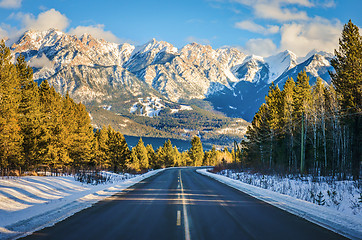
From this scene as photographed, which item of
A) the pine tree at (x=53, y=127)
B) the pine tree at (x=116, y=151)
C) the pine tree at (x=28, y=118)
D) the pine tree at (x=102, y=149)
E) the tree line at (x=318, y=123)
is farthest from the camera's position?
the pine tree at (x=116, y=151)

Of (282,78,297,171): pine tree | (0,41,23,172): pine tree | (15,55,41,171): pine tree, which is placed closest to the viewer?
(0,41,23,172): pine tree

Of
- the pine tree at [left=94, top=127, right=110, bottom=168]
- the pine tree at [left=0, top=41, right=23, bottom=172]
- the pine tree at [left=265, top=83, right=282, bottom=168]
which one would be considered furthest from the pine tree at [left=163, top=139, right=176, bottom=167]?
the pine tree at [left=0, top=41, right=23, bottom=172]

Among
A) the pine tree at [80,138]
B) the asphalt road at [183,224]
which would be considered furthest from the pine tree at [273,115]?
the asphalt road at [183,224]

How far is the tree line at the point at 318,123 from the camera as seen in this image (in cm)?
2416

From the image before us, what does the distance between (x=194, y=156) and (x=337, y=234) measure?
364 feet

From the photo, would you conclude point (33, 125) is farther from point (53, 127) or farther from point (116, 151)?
point (116, 151)

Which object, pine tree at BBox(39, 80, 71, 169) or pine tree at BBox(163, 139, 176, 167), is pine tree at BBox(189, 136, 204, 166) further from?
pine tree at BBox(39, 80, 71, 169)

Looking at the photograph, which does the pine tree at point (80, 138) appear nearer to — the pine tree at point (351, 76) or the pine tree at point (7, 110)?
the pine tree at point (7, 110)

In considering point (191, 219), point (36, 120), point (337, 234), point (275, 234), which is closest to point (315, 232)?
point (337, 234)

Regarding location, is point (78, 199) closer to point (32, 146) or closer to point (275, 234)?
point (275, 234)

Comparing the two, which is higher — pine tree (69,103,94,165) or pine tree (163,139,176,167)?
pine tree (69,103,94,165)

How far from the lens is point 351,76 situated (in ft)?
77.8

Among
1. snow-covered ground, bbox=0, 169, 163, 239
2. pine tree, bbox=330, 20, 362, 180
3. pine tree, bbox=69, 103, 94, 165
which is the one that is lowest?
snow-covered ground, bbox=0, 169, 163, 239

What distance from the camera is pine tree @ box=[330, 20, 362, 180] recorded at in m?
23.6
